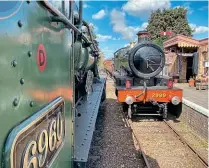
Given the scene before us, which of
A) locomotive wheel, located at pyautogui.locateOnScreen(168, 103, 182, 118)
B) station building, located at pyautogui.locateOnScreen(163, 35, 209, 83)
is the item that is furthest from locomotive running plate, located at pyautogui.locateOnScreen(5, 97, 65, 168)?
station building, located at pyautogui.locateOnScreen(163, 35, 209, 83)

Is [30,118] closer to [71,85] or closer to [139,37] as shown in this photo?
[71,85]

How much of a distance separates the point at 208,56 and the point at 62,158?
15.0 metres

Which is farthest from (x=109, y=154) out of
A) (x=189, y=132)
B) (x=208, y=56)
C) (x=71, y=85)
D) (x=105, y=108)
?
(x=208, y=56)

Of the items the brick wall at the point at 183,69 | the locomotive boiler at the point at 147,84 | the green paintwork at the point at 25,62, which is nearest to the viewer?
the green paintwork at the point at 25,62

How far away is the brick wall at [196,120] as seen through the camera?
5332 mm

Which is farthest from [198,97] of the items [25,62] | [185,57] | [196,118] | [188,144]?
[25,62]

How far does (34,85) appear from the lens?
1.12 metres

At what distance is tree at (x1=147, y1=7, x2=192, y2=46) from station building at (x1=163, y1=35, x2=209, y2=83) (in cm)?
1934

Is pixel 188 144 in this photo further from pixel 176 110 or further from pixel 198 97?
pixel 198 97

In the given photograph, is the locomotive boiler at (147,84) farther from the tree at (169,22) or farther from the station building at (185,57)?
the tree at (169,22)

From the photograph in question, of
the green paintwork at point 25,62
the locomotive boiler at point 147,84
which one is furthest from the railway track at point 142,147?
the green paintwork at point 25,62

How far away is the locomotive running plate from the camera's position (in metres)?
0.92

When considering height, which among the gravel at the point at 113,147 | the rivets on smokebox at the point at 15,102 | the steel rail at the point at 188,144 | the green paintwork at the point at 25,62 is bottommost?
the gravel at the point at 113,147

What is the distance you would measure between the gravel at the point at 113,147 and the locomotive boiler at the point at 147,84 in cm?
76
